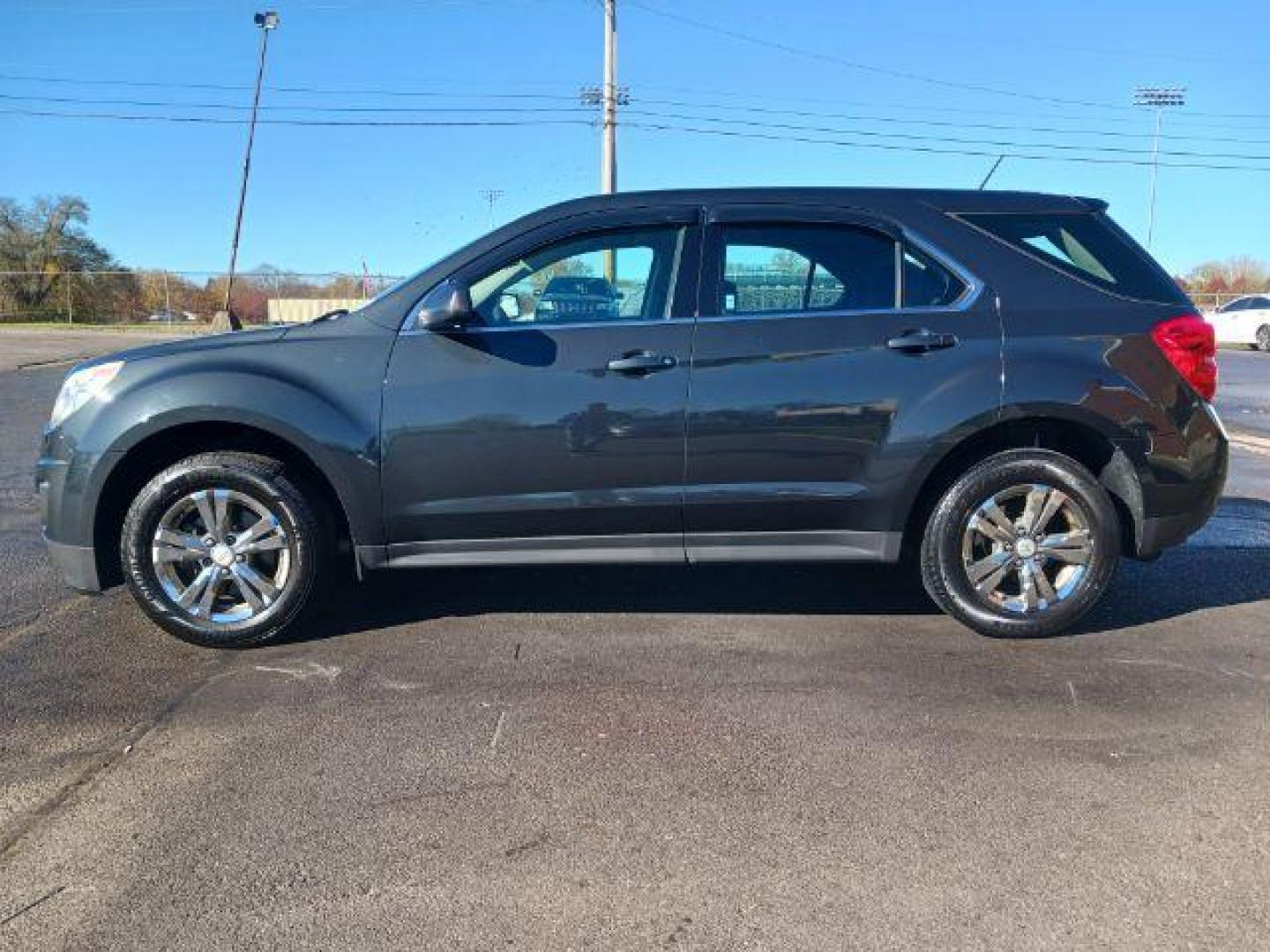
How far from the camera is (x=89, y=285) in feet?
143

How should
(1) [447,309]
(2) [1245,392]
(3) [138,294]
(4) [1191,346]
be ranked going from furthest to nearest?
(3) [138,294] → (2) [1245,392] → (4) [1191,346] → (1) [447,309]

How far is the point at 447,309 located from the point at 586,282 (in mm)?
658

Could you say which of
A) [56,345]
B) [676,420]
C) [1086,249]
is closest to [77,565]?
[676,420]

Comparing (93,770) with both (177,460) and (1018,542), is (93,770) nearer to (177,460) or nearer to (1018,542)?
(177,460)

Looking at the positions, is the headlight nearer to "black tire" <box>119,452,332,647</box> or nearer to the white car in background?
"black tire" <box>119,452,332,647</box>

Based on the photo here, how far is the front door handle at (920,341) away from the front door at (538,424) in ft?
2.83

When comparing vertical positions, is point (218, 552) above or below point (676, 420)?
below

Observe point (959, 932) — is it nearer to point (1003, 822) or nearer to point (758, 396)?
point (1003, 822)

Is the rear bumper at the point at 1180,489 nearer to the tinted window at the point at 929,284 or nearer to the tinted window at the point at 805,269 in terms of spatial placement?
the tinted window at the point at 929,284

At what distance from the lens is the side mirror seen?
3902 mm

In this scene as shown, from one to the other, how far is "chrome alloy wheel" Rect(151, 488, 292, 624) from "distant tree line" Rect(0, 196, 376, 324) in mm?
30560

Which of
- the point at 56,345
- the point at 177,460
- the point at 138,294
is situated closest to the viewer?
the point at 177,460

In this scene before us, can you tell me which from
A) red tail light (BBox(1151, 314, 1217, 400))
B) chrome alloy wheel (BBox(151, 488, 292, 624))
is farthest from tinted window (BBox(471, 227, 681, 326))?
red tail light (BBox(1151, 314, 1217, 400))

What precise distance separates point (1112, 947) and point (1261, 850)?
2.33ft
